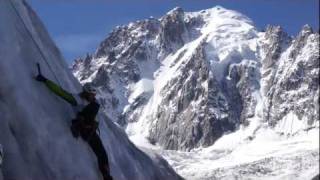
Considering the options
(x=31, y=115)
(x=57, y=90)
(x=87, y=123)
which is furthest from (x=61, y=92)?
(x=31, y=115)

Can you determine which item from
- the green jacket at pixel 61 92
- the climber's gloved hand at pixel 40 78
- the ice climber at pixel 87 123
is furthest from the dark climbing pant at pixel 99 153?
the climber's gloved hand at pixel 40 78

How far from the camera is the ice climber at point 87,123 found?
1551cm

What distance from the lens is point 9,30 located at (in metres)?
15.2

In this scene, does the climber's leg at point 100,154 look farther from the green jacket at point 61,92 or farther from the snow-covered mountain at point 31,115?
the green jacket at point 61,92

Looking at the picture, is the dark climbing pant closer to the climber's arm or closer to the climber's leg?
the climber's leg

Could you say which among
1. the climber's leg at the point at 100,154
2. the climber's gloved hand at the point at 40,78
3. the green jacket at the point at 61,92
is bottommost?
the climber's leg at the point at 100,154

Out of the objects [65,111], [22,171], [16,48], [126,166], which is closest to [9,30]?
[16,48]

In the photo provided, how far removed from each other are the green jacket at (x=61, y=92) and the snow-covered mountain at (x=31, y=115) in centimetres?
12

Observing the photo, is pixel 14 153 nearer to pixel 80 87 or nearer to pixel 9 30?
pixel 9 30

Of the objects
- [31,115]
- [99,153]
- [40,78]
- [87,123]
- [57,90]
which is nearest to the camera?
[31,115]

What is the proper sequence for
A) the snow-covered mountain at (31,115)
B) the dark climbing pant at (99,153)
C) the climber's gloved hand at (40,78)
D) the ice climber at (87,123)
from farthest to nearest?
the dark climbing pant at (99,153) → the ice climber at (87,123) → the climber's gloved hand at (40,78) → the snow-covered mountain at (31,115)

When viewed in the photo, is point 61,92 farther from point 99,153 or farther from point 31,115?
point 99,153

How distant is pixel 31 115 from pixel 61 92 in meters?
1.26

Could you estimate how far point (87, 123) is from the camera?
15.8 meters
